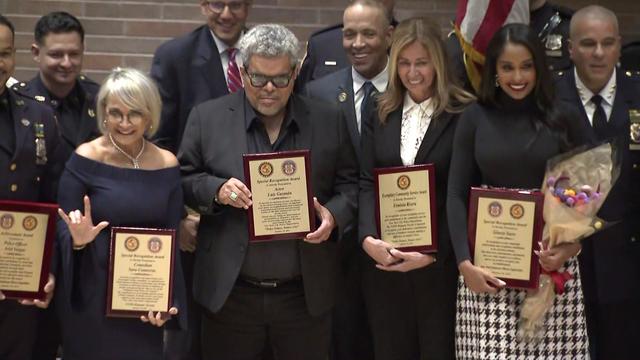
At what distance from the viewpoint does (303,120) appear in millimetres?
4297

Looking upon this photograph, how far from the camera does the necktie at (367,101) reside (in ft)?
15.5

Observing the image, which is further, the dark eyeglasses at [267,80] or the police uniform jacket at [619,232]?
the police uniform jacket at [619,232]

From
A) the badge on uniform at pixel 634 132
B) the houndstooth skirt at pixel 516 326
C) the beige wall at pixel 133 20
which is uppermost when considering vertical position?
the beige wall at pixel 133 20

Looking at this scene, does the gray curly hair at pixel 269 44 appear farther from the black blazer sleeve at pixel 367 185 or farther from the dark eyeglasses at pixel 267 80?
the black blazer sleeve at pixel 367 185

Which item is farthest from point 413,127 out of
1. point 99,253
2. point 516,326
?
point 99,253

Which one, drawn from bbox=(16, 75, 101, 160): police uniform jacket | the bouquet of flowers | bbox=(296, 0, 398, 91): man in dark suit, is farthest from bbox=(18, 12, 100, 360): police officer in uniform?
the bouquet of flowers

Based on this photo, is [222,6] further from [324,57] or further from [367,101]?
[367,101]

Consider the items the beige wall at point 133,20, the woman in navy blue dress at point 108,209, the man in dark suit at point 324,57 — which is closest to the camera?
the woman in navy blue dress at point 108,209

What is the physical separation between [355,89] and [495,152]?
3.38 feet

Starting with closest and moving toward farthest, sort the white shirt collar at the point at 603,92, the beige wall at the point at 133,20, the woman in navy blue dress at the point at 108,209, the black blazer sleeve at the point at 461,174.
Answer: the woman in navy blue dress at the point at 108,209
the black blazer sleeve at the point at 461,174
the white shirt collar at the point at 603,92
the beige wall at the point at 133,20

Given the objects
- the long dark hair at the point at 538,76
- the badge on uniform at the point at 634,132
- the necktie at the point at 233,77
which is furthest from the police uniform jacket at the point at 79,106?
the badge on uniform at the point at 634,132

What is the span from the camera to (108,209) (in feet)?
12.9

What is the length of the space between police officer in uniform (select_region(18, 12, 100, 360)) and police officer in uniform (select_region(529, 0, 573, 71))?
2.44 m

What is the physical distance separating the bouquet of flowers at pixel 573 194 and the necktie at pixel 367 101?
1026mm
